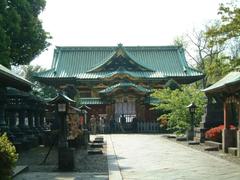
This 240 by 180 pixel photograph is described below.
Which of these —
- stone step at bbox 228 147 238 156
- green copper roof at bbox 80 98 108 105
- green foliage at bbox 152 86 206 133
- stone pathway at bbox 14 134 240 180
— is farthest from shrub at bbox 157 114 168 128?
stone pathway at bbox 14 134 240 180

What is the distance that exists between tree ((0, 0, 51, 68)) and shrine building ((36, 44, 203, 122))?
389 inches

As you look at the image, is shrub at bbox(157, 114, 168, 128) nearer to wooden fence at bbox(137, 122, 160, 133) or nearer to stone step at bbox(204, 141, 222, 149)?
wooden fence at bbox(137, 122, 160, 133)

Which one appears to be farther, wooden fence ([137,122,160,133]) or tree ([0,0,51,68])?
wooden fence ([137,122,160,133])

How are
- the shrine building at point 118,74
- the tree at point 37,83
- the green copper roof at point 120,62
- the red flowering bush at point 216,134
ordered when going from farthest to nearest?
the tree at point 37,83 < the green copper roof at point 120,62 < the shrine building at point 118,74 < the red flowering bush at point 216,134

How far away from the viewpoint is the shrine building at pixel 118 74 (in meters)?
48.6

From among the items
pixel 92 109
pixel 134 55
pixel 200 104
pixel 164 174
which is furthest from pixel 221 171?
pixel 134 55

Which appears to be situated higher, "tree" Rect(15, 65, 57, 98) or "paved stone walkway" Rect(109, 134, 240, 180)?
"tree" Rect(15, 65, 57, 98)

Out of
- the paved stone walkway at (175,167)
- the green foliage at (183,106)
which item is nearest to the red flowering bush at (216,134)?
the paved stone walkway at (175,167)

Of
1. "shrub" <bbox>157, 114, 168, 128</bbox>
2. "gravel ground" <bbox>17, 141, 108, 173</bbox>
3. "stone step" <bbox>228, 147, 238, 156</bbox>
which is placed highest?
"shrub" <bbox>157, 114, 168, 128</bbox>

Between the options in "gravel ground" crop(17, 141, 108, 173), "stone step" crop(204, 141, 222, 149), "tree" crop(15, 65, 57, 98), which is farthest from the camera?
"tree" crop(15, 65, 57, 98)

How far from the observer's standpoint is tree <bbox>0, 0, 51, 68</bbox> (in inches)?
1147

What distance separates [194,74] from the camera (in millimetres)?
51969

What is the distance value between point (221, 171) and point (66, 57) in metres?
46.0

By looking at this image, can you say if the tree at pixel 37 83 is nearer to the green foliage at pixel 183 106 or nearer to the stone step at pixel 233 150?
the green foliage at pixel 183 106
